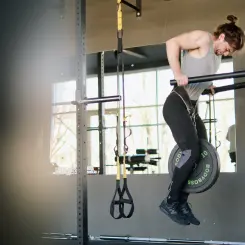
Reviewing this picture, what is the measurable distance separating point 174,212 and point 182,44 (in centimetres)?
106

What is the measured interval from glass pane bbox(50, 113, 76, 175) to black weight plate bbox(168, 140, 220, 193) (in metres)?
3.40

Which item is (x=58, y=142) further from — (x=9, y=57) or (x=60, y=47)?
(x=9, y=57)

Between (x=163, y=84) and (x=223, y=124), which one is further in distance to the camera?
(x=163, y=84)

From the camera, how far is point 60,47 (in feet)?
17.7

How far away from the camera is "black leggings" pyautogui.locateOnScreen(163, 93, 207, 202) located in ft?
8.84

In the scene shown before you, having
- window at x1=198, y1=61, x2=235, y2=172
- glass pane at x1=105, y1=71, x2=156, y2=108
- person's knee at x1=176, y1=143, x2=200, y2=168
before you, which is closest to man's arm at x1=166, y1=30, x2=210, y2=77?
person's knee at x1=176, y1=143, x2=200, y2=168

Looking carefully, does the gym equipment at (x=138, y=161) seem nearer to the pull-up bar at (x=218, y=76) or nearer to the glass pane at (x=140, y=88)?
the glass pane at (x=140, y=88)

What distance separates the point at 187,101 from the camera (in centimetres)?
279

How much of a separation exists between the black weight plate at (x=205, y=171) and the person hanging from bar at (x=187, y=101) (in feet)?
0.18

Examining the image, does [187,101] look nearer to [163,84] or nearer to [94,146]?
[94,146]

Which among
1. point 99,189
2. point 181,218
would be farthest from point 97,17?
point 181,218

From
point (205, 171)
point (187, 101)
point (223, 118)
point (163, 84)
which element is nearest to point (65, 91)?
point (163, 84)

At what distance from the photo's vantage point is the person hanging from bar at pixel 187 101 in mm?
2701

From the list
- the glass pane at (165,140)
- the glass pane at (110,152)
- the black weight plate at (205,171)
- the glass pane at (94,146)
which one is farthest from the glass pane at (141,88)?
the black weight plate at (205,171)
